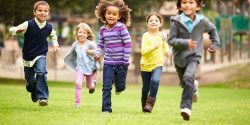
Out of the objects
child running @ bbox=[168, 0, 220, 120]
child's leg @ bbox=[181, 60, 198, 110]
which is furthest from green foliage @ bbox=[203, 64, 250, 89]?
child's leg @ bbox=[181, 60, 198, 110]

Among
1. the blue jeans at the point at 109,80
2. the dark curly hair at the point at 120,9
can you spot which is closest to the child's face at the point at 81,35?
the dark curly hair at the point at 120,9

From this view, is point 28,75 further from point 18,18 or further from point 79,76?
point 18,18

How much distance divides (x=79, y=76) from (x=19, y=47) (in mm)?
43663

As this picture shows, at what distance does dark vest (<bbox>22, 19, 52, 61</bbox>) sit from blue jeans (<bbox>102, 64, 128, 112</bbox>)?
175 centimetres

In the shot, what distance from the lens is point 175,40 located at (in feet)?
40.7

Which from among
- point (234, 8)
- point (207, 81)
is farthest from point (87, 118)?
point (234, 8)

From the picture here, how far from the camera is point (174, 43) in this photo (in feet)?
40.6

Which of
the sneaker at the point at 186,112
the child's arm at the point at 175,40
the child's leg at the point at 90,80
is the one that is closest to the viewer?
the sneaker at the point at 186,112

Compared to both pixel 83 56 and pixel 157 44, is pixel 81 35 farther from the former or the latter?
pixel 157 44

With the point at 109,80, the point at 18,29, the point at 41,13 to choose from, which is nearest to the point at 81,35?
the point at 41,13

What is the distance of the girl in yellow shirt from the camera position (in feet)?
46.8

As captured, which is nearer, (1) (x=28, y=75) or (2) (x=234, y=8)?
(1) (x=28, y=75)

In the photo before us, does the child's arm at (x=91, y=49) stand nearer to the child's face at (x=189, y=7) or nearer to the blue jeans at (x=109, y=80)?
the blue jeans at (x=109, y=80)

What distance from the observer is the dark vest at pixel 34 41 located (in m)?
15.2
